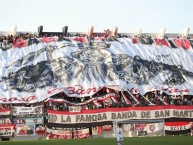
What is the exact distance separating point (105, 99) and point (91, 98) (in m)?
1.62

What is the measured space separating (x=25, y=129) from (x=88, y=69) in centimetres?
1397

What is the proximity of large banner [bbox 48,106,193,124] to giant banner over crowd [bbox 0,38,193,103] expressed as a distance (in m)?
4.79

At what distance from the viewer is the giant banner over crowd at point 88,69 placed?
53000mm

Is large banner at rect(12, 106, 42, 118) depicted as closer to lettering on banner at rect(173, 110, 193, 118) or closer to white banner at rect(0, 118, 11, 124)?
white banner at rect(0, 118, 11, 124)

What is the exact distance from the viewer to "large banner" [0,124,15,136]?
4447 centimetres

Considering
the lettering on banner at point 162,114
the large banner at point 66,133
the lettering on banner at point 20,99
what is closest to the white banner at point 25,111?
the large banner at point 66,133

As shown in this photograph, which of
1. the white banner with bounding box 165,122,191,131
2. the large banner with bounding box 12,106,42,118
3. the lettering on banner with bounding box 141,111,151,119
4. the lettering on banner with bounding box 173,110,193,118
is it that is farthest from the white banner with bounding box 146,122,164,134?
the large banner with bounding box 12,106,42,118

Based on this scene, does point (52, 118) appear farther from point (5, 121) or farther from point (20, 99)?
point (20, 99)

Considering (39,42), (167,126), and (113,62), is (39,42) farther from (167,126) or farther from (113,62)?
(167,126)

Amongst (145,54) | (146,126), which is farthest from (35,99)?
(145,54)

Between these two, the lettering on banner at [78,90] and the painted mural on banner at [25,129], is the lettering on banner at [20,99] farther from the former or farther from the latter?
the painted mural on banner at [25,129]

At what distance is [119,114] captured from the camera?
4872cm

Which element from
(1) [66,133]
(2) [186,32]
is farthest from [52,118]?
(2) [186,32]

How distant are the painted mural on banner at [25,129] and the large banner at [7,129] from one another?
0.57m
